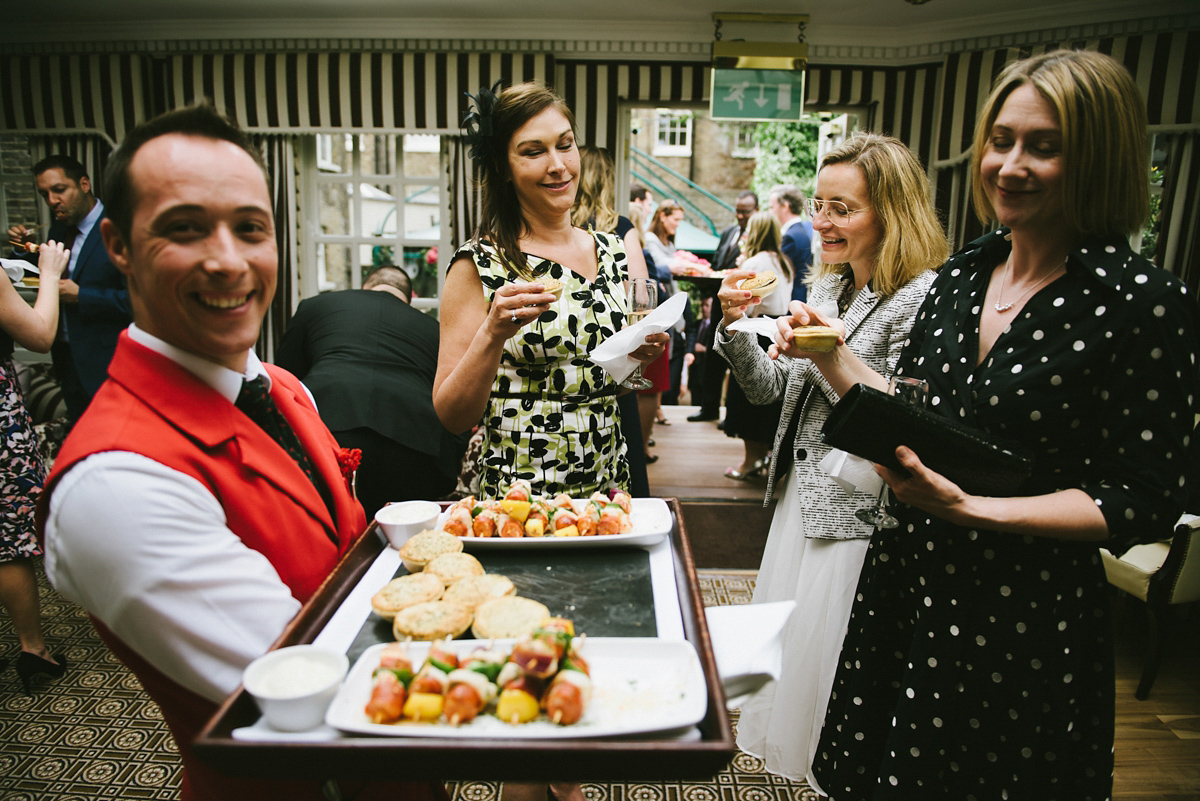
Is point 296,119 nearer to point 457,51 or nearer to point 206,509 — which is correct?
point 457,51

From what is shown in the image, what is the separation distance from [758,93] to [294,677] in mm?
5268

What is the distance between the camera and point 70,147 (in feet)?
18.8

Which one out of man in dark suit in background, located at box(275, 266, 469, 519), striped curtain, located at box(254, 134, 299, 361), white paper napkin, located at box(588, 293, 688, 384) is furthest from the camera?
striped curtain, located at box(254, 134, 299, 361)

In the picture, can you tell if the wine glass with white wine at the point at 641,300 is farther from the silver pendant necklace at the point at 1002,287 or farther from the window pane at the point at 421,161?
the window pane at the point at 421,161

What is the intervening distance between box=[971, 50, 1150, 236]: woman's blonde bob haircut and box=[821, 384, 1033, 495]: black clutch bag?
0.41 metres

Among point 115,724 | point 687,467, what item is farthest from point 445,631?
point 687,467

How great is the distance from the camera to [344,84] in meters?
5.46

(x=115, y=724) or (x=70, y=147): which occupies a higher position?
(x=70, y=147)

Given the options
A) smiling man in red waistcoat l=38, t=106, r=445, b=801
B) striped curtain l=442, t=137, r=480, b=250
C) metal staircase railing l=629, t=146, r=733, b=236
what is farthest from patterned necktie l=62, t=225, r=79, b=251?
metal staircase railing l=629, t=146, r=733, b=236

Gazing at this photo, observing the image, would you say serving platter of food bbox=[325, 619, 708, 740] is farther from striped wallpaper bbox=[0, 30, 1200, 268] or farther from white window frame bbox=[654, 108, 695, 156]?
white window frame bbox=[654, 108, 695, 156]

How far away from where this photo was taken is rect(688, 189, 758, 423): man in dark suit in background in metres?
6.07

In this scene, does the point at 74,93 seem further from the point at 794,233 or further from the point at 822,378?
the point at 822,378

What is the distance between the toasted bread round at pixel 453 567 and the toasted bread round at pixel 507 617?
3.9 inches

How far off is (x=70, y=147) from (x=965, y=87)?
24.2 ft
